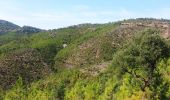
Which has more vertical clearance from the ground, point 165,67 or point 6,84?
point 165,67

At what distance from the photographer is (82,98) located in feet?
426

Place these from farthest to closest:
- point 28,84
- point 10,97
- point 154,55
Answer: point 28,84, point 10,97, point 154,55

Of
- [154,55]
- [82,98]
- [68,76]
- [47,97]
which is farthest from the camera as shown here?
[68,76]

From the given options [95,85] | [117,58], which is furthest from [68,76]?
[117,58]

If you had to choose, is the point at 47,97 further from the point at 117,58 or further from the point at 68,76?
the point at 117,58

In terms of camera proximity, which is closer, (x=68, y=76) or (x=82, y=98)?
(x=82, y=98)

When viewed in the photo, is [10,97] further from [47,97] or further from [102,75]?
[102,75]

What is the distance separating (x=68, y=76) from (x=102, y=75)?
82.8 feet

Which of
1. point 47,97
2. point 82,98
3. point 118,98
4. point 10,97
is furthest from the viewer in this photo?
point 10,97

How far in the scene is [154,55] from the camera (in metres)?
73.2

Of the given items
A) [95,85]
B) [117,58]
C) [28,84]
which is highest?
[117,58]

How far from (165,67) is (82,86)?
3124 cm

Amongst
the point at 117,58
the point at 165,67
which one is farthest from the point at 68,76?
the point at 117,58

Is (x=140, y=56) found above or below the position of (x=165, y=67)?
above
